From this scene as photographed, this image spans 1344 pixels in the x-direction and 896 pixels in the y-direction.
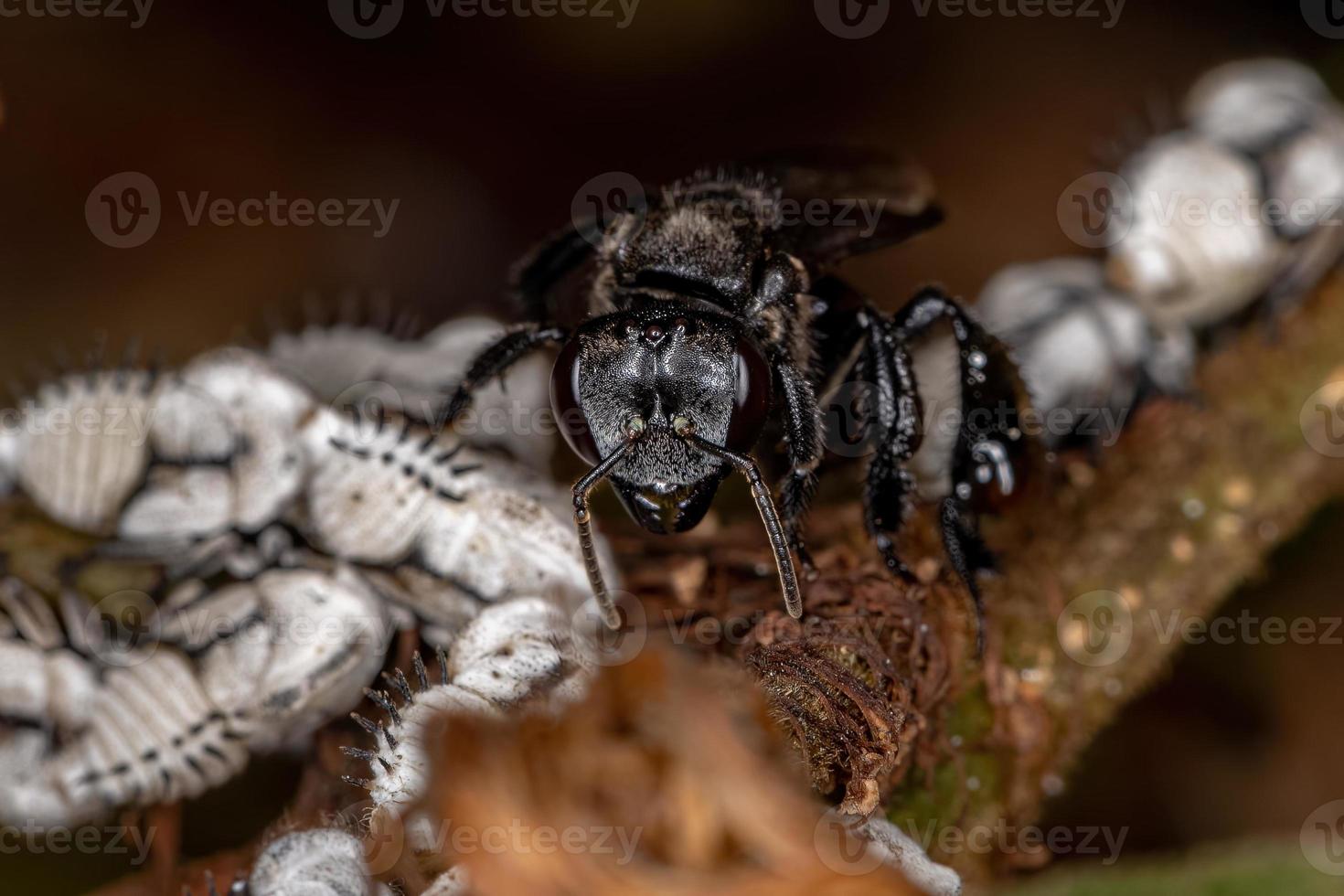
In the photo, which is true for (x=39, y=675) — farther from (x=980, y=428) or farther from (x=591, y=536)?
(x=980, y=428)

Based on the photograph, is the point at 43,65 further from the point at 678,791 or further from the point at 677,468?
the point at 678,791

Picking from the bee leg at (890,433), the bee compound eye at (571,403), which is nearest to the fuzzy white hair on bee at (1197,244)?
the bee leg at (890,433)

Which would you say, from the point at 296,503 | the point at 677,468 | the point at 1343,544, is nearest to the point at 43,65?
the point at 296,503

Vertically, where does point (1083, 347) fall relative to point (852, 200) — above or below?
below

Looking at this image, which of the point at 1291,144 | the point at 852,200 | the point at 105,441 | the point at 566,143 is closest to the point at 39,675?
the point at 105,441

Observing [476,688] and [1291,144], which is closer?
[476,688]

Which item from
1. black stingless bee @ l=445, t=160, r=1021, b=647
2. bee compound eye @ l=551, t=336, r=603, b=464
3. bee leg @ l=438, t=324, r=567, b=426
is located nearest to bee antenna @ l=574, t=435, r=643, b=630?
black stingless bee @ l=445, t=160, r=1021, b=647

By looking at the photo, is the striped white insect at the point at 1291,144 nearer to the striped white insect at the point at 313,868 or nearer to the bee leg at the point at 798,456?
the bee leg at the point at 798,456
